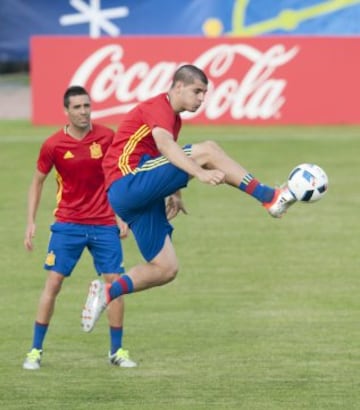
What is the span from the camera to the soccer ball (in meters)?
11.0

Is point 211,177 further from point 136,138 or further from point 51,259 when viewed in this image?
point 51,259

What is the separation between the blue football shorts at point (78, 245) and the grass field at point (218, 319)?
0.82m

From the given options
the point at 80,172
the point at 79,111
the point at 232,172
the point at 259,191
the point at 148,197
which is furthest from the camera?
the point at 80,172

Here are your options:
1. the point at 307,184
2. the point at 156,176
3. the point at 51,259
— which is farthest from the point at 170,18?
the point at 307,184

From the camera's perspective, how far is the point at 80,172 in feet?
40.0

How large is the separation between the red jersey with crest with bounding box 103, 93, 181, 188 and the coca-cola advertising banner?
886 inches

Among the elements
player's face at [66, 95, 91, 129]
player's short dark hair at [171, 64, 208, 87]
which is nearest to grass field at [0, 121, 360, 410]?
player's face at [66, 95, 91, 129]

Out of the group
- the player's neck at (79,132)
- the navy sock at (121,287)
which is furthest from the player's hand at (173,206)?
the player's neck at (79,132)

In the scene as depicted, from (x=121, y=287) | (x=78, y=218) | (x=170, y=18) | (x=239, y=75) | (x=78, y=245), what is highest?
(x=170, y=18)

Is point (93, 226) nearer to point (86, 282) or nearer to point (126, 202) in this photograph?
point (126, 202)

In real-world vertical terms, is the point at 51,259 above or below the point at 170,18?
below

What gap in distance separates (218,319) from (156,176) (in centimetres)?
362

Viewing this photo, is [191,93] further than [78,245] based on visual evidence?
No

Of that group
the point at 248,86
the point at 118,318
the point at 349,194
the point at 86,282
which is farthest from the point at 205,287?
the point at 248,86
